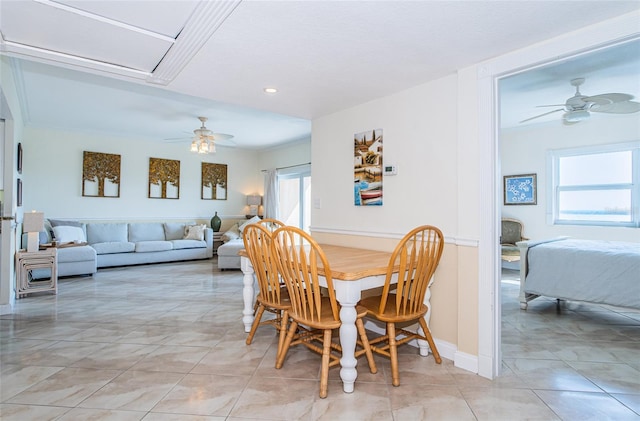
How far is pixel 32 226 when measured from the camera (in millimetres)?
→ 4121

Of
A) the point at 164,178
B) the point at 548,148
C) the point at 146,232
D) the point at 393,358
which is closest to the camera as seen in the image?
the point at 393,358

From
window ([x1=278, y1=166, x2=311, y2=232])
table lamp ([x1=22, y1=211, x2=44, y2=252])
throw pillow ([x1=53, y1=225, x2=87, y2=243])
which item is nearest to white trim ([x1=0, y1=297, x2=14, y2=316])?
table lamp ([x1=22, y1=211, x2=44, y2=252])

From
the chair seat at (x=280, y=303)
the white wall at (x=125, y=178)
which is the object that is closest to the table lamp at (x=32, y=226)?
the white wall at (x=125, y=178)

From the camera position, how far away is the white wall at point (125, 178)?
5.96 metres

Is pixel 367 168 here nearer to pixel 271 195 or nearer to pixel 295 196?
pixel 295 196

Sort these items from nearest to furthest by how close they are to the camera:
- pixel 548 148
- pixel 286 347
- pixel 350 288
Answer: pixel 350 288 → pixel 286 347 → pixel 548 148

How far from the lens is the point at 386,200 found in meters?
2.99

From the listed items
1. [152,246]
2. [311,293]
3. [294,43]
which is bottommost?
[152,246]

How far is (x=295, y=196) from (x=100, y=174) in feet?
12.3

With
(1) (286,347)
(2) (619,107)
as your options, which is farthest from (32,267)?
(2) (619,107)

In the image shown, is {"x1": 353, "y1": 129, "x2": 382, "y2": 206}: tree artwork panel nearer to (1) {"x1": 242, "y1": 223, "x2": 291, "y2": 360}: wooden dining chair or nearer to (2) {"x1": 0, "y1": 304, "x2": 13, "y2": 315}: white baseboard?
(1) {"x1": 242, "y1": 223, "x2": 291, "y2": 360}: wooden dining chair

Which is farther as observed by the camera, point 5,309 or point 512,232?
point 512,232

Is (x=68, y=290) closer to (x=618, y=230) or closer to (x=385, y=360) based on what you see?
(x=385, y=360)

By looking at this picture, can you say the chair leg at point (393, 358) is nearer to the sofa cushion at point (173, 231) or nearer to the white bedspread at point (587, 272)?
the white bedspread at point (587, 272)
